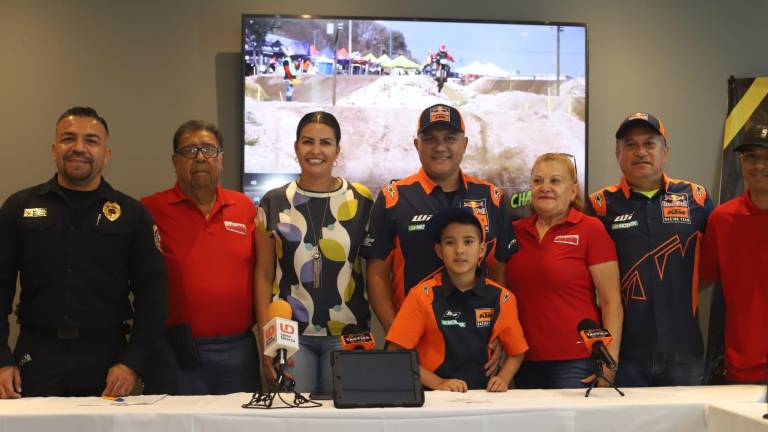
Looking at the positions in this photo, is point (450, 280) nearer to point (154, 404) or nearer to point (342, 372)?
point (342, 372)

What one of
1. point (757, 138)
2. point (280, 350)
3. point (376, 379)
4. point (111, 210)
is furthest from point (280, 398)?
point (757, 138)

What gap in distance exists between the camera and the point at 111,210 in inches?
134

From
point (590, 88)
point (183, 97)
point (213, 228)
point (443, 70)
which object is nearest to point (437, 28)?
point (443, 70)

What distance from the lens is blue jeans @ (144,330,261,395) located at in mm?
3502

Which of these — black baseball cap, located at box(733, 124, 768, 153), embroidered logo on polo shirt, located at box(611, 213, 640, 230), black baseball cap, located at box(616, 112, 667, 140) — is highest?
black baseball cap, located at box(616, 112, 667, 140)

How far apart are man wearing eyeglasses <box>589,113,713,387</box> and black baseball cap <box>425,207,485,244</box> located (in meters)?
0.76

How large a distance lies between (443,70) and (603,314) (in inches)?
76.1

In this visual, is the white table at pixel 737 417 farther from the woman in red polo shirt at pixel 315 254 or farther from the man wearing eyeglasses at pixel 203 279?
the man wearing eyeglasses at pixel 203 279

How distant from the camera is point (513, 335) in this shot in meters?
3.30

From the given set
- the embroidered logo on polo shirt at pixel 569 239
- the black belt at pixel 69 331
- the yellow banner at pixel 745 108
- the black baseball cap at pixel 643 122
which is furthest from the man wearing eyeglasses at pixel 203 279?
the yellow banner at pixel 745 108

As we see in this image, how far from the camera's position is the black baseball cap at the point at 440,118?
366 cm

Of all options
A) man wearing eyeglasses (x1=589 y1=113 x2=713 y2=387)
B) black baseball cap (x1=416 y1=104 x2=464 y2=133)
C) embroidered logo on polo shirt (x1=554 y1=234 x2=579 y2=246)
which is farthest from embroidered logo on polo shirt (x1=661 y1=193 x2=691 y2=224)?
black baseball cap (x1=416 y1=104 x2=464 y2=133)

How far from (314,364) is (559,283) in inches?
45.4

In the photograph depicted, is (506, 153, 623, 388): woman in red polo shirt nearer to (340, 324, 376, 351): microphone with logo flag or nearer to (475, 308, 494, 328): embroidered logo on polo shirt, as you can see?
(475, 308, 494, 328): embroidered logo on polo shirt
